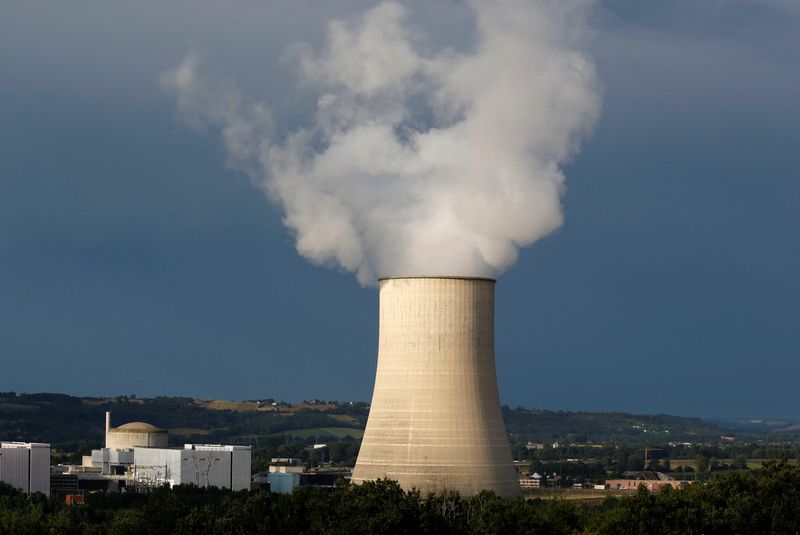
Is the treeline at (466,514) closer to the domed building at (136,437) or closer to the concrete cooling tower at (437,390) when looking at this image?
the concrete cooling tower at (437,390)

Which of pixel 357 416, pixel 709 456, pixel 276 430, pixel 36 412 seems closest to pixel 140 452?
pixel 709 456

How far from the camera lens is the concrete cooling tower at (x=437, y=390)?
3297 centimetres

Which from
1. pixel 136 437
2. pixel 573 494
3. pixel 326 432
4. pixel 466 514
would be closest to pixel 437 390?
pixel 466 514

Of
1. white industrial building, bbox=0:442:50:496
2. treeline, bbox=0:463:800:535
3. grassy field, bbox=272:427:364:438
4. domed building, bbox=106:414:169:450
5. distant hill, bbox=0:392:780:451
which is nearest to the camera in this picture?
treeline, bbox=0:463:800:535

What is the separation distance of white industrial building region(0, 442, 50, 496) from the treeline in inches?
810

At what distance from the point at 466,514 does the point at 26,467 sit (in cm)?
2832

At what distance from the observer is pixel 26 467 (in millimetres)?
57719

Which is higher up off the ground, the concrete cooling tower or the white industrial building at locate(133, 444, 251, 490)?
the concrete cooling tower

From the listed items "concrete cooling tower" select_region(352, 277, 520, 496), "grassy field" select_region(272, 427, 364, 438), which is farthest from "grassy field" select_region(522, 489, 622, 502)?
"grassy field" select_region(272, 427, 364, 438)

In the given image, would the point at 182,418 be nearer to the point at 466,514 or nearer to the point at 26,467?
the point at 26,467

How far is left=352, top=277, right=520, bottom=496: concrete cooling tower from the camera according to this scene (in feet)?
108

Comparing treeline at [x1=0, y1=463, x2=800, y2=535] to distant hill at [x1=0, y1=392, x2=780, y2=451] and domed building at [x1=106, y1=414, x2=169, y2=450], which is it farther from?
distant hill at [x1=0, y1=392, x2=780, y2=451]

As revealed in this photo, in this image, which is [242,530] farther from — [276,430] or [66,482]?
[276,430]

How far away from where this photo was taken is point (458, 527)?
107ft
